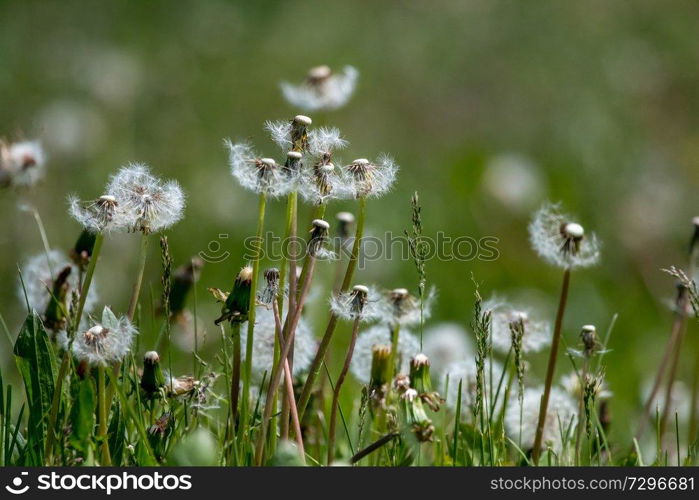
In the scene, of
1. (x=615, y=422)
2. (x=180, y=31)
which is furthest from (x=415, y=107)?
(x=615, y=422)

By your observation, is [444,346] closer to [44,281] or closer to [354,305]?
[44,281]

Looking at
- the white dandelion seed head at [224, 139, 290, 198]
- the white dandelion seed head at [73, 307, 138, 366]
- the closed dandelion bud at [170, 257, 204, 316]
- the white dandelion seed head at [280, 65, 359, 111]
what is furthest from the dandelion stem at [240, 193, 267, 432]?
the white dandelion seed head at [280, 65, 359, 111]

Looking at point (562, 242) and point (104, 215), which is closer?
point (104, 215)

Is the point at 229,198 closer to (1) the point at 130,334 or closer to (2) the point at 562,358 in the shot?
(2) the point at 562,358

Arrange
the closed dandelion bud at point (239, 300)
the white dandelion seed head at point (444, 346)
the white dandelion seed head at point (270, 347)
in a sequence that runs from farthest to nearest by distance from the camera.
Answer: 1. the white dandelion seed head at point (444, 346)
2. the white dandelion seed head at point (270, 347)
3. the closed dandelion bud at point (239, 300)

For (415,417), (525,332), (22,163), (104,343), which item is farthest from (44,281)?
(525,332)

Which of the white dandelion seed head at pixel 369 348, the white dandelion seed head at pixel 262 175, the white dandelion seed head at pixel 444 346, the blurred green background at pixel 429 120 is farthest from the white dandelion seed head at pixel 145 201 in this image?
the blurred green background at pixel 429 120

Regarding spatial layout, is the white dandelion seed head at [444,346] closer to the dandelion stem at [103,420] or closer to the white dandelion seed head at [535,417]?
the white dandelion seed head at [535,417]
